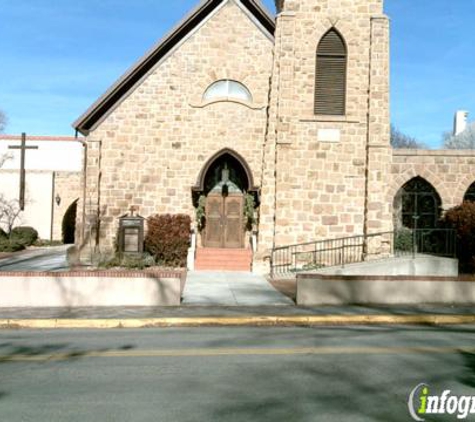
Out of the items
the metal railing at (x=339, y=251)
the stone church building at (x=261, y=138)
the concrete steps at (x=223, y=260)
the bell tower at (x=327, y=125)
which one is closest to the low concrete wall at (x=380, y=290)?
the metal railing at (x=339, y=251)

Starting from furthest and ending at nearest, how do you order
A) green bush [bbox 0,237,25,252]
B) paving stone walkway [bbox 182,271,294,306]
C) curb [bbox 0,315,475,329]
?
1. green bush [bbox 0,237,25,252]
2. paving stone walkway [bbox 182,271,294,306]
3. curb [bbox 0,315,475,329]

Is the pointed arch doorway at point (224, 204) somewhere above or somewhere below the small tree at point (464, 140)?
below

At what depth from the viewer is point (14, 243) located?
26.6m

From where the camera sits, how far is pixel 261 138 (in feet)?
69.9

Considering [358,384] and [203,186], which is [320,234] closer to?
[203,186]

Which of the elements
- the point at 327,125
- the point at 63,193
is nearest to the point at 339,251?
the point at 327,125

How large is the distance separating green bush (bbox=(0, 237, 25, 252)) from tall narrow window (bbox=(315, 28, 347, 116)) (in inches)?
623

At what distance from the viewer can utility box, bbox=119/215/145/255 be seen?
1986cm

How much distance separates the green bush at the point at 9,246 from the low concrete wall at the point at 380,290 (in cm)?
1829

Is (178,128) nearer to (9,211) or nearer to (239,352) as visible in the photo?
(239,352)

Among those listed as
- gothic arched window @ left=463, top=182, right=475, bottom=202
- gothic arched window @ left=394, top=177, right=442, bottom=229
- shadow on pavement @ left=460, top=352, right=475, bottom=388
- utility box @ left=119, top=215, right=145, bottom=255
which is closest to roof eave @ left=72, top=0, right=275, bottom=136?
utility box @ left=119, top=215, right=145, bottom=255

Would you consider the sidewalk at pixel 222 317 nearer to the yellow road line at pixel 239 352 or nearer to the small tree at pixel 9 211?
the yellow road line at pixel 239 352

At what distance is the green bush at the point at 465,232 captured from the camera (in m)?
18.3

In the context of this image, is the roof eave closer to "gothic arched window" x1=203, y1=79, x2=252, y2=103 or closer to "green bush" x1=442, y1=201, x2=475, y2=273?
"gothic arched window" x1=203, y1=79, x2=252, y2=103
